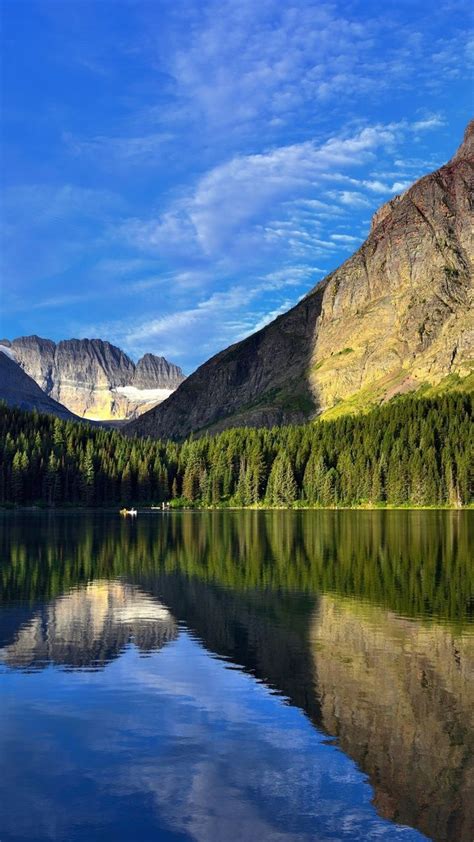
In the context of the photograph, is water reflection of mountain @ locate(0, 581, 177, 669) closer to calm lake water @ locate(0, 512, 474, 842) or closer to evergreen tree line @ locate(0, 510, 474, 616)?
calm lake water @ locate(0, 512, 474, 842)

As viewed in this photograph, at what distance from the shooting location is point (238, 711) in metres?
24.0

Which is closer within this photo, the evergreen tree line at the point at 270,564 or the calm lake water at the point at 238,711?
the calm lake water at the point at 238,711

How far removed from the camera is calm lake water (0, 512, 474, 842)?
16875mm

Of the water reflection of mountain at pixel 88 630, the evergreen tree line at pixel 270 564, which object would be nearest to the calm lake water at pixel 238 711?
the water reflection of mountain at pixel 88 630

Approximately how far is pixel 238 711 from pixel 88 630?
14.8 meters

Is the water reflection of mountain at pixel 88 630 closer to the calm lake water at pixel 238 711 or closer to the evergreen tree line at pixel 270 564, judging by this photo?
the calm lake water at pixel 238 711

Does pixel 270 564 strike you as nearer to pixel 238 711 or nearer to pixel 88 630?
pixel 88 630

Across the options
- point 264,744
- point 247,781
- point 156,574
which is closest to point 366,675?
point 264,744

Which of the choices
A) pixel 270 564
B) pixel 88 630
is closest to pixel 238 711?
pixel 88 630

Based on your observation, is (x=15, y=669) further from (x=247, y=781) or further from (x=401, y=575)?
(x=401, y=575)

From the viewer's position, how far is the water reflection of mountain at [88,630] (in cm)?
3128

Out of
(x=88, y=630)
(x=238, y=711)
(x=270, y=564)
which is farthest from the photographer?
(x=270, y=564)

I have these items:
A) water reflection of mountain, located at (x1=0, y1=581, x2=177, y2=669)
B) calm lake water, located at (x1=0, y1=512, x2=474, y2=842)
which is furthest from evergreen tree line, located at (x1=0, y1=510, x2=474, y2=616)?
water reflection of mountain, located at (x1=0, y1=581, x2=177, y2=669)

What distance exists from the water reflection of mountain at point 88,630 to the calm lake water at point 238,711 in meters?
0.14
